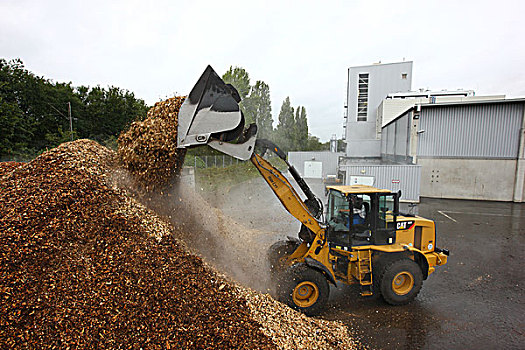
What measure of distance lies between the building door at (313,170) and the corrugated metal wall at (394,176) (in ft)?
25.6

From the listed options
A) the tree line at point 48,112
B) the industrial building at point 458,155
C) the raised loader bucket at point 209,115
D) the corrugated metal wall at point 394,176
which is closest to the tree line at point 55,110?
the tree line at point 48,112

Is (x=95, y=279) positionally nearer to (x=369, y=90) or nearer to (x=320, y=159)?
(x=320, y=159)

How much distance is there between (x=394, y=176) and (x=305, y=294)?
44.8ft

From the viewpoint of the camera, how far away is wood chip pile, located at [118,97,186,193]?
3.63 meters

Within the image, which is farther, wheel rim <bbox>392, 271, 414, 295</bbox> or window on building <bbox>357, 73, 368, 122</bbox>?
window on building <bbox>357, 73, 368, 122</bbox>

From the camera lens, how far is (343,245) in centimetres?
492

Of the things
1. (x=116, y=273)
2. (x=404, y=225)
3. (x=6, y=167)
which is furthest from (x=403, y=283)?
(x=6, y=167)

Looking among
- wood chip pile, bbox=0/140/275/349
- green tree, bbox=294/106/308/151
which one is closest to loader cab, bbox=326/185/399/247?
wood chip pile, bbox=0/140/275/349

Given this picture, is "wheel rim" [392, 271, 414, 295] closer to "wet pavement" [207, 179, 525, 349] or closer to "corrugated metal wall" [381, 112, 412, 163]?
"wet pavement" [207, 179, 525, 349]

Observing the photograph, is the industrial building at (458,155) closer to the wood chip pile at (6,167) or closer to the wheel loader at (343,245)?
the wheel loader at (343,245)

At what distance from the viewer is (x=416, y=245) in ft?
17.7

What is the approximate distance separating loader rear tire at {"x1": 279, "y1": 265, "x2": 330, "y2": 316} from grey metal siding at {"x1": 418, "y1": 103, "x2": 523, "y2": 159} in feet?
54.4

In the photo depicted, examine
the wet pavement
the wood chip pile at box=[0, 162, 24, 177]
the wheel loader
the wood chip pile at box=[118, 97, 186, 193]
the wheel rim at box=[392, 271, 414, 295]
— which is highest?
the wood chip pile at box=[118, 97, 186, 193]

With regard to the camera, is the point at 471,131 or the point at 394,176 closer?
the point at 394,176
